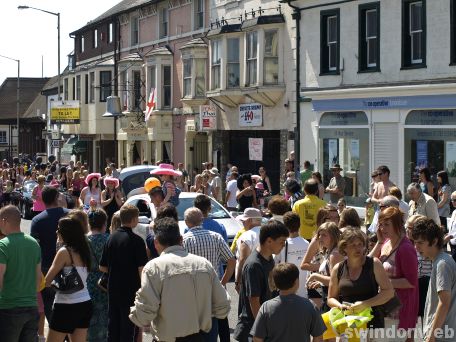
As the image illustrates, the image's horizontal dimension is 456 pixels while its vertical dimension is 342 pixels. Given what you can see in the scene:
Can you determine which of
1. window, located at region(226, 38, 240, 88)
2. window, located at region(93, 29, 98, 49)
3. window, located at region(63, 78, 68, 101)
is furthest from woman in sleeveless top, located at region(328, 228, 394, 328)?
window, located at region(63, 78, 68, 101)

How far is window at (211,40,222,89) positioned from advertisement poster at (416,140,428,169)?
466 inches

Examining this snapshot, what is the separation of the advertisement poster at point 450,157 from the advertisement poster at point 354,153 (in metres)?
3.65

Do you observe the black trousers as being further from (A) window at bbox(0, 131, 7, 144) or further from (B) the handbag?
(A) window at bbox(0, 131, 7, 144)

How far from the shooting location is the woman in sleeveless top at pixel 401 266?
8.59 metres

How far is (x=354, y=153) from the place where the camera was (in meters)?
27.6

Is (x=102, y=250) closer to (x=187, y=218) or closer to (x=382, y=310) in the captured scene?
(x=187, y=218)

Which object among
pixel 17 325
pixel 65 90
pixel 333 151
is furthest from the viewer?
pixel 65 90

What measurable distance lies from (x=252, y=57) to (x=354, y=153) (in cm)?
716

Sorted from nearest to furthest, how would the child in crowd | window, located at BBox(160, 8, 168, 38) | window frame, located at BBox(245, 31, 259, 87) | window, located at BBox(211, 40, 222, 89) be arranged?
the child in crowd, window frame, located at BBox(245, 31, 259, 87), window, located at BBox(211, 40, 222, 89), window, located at BBox(160, 8, 168, 38)

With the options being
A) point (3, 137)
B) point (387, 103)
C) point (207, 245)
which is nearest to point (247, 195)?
point (387, 103)

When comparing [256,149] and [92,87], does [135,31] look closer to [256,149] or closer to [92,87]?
[92,87]

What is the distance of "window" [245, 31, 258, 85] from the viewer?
33188 millimetres

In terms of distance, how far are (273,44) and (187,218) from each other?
75.6 feet

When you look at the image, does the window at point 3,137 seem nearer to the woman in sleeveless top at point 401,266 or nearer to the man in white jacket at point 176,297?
the woman in sleeveless top at point 401,266
